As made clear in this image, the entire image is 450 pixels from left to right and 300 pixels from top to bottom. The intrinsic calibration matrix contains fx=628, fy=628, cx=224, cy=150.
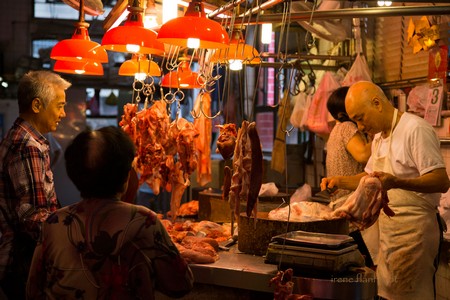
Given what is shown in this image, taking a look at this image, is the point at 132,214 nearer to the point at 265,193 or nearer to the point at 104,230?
the point at 104,230

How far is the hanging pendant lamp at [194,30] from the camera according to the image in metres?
3.33

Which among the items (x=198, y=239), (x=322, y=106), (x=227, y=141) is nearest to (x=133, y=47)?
(x=227, y=141)

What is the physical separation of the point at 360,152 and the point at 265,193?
1030 mm

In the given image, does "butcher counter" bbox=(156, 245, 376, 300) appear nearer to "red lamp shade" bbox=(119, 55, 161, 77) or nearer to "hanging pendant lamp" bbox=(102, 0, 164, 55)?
"hanging pendant lamp" bbox=(102, 0, 164, 55)

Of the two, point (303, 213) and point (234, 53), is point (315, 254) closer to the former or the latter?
point (303, 213)

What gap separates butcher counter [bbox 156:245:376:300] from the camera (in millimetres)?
3311

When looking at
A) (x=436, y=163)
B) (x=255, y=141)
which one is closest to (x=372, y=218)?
(x=436, y=163)

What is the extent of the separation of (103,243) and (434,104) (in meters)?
4.35

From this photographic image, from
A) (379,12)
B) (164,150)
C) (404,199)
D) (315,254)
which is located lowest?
(315,254)

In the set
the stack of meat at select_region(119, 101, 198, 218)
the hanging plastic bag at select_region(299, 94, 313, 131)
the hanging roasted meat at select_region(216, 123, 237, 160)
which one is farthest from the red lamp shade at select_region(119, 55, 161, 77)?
the hanging plastic bag at select_region(299, 94, 313, 131)

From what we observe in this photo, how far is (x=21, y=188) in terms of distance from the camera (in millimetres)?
3693

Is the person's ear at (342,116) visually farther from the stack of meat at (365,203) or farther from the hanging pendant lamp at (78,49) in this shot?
the hanging pendant lamp at (78,49)

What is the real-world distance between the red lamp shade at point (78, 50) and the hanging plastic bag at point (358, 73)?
3.42 m

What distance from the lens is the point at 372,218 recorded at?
155 inches
